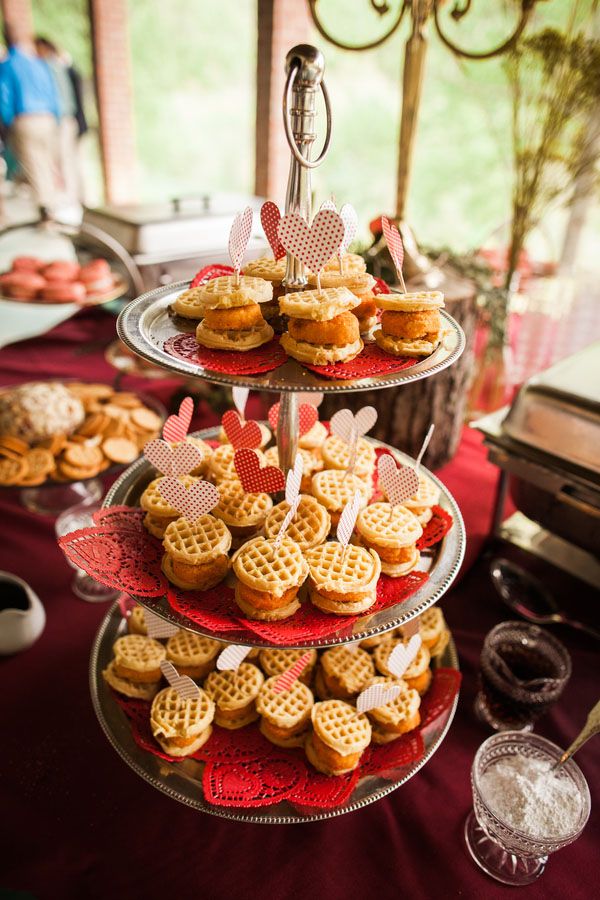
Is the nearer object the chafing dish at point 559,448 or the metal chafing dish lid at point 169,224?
the chafing dish at point 559,448

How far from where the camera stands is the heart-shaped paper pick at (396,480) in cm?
106

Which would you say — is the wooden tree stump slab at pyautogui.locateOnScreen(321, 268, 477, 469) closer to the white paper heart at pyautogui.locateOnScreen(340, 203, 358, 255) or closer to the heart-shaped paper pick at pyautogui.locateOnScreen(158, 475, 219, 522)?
the white paper heart at pyautogui.locateOnScreen(340, 203, 358, 255)

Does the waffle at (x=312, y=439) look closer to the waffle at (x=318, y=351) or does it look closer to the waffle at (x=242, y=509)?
the waffle at (x=242, y=509)

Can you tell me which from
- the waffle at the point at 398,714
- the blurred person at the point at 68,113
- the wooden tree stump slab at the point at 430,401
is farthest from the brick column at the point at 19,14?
the waffle at the point at 398,714

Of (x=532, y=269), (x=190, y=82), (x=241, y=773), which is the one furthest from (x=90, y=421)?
(x=190, y=82)

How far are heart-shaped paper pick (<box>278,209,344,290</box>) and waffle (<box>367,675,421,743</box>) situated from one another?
0.80 meters

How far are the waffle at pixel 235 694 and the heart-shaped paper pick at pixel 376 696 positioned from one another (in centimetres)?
23

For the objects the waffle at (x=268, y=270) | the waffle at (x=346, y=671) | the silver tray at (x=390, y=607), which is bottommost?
the waffle at (x=346, y=671)

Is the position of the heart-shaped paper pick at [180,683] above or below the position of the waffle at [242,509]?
below

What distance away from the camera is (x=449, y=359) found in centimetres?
91

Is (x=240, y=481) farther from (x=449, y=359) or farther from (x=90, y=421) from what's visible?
(x=90, y=421)

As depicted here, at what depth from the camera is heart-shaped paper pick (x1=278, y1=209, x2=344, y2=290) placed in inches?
32.5

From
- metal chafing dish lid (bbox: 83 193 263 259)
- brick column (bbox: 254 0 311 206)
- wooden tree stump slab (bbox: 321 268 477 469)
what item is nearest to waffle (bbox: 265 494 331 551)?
wooden tree stump slab (bbox: 321 268 477 469)

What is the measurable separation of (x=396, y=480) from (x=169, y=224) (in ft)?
5.99
